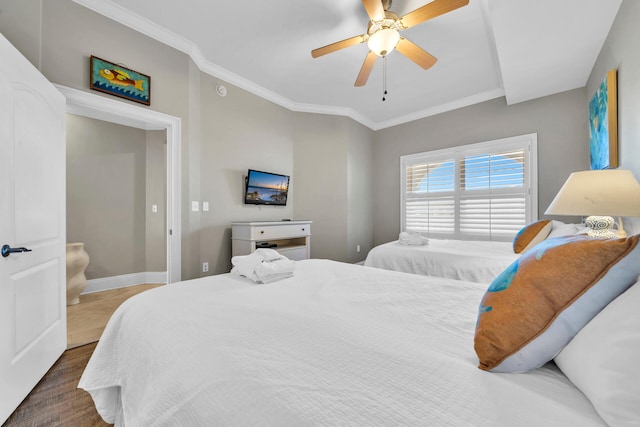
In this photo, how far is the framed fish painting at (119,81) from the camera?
7.13 ft

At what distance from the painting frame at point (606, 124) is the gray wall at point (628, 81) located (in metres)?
0.04

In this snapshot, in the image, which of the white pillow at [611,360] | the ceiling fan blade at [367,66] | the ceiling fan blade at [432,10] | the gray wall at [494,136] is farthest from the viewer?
the gray wall at [494,136]

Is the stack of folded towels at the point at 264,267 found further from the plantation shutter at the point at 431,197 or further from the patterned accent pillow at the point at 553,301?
the plantation shutter at the point at 431,197

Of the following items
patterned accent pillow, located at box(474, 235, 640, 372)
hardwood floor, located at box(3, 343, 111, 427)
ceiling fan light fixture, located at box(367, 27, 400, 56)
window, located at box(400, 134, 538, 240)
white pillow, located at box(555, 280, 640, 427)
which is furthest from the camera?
window, located at box(400, 134, 538, 240)

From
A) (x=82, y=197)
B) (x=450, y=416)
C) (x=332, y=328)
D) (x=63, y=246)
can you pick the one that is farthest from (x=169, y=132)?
(x=450, y=416)

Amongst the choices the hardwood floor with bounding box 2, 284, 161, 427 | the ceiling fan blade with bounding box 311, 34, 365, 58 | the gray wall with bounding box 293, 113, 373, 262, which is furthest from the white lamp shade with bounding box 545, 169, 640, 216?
the gray wall with bounding box 293, 113, 373, 262

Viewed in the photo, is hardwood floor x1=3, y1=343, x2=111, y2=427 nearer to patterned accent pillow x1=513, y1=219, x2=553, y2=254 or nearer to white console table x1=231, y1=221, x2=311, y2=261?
white console table x1=231, y1=221, x2=311, y2=261

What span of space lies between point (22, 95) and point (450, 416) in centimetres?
254

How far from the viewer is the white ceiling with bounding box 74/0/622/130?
2.15 metres

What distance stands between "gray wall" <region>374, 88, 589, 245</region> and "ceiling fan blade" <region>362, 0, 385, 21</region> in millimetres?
2703

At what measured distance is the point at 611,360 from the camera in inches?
19.8

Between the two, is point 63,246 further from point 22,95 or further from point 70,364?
point 22,95

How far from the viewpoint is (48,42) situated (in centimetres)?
197

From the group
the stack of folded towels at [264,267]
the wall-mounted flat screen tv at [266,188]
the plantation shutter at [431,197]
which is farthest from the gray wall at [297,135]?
the stack of folded towels at [264,267]
